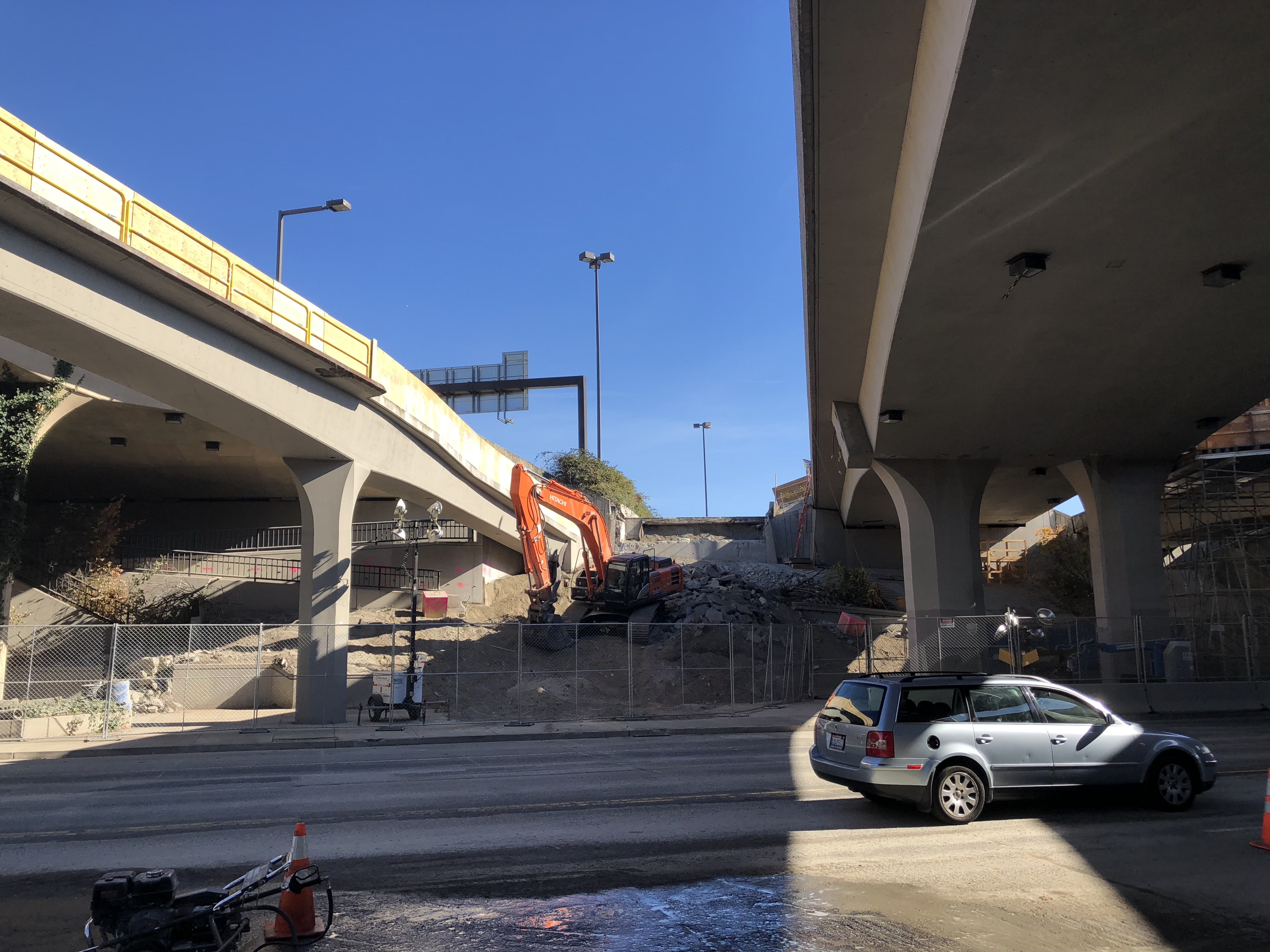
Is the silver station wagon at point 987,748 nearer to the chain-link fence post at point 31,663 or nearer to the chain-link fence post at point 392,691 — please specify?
the chain-link fence post at point 392,691

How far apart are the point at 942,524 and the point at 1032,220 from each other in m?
16.1

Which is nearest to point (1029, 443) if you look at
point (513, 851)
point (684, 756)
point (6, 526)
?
point (684, 756)

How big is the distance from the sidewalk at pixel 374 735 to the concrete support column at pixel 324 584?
2.16 ft

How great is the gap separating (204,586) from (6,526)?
12.7m

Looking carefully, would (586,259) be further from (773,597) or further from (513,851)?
(513,851)

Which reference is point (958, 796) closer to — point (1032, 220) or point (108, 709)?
point (1032, 220)

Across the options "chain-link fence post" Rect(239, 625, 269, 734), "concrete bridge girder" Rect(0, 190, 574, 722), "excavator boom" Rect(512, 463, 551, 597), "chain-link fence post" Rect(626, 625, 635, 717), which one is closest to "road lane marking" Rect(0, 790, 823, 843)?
"concrete bridge girder" Rect(0, 190, 574, 722)

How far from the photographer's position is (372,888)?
697cm

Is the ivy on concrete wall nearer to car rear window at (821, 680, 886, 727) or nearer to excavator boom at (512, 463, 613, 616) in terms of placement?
excavator boom at (512, 463, 613, 616)

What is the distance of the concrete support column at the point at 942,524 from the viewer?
25.6 metres

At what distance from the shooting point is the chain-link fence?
20781 millimetres

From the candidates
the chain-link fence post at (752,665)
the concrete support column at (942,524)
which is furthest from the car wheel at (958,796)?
the concrete support column at (942,524)

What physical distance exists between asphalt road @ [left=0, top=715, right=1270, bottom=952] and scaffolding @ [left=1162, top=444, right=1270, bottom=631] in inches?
744

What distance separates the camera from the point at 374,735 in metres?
18.9
